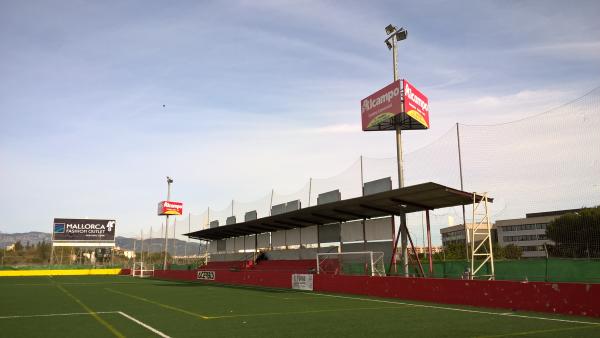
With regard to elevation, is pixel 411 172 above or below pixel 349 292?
above

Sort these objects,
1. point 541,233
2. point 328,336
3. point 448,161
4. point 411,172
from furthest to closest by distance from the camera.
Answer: point 541,233, point 411,172, point 448,161, point 328,336

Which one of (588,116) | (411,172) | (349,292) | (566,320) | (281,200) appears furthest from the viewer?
(281,200)

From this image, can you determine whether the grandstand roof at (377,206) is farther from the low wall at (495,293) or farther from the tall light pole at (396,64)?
the low wall at (495,293)

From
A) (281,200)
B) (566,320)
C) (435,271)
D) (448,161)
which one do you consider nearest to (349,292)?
(435,271)

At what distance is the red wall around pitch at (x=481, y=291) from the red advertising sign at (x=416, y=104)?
29.7 feet

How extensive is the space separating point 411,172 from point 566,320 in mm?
15007

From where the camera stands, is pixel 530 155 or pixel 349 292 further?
pixel 349 292

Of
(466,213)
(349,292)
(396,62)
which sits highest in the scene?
(396,62)

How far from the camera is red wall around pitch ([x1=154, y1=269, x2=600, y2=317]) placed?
12.7m

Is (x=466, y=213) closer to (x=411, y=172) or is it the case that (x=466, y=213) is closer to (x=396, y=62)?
(x=411, y=172)

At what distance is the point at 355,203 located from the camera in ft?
82.4

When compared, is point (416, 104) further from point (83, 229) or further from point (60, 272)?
point (83, 229)

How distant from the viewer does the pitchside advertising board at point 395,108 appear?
78.8ft

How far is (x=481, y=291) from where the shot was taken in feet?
51.2
